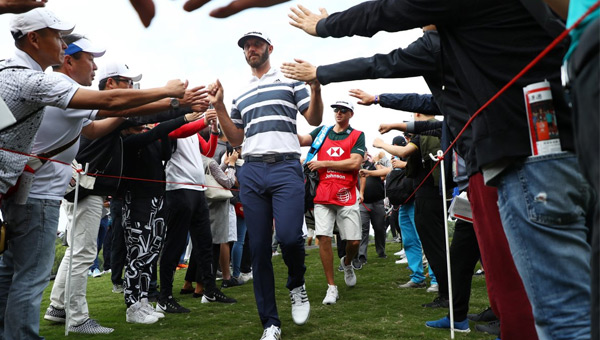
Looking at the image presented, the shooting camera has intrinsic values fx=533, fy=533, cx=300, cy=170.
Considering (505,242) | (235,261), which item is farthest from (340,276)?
(505,242)

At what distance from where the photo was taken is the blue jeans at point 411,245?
278 inches

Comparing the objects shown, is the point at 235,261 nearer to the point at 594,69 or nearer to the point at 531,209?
the point at 531,209

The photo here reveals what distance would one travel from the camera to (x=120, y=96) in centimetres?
310

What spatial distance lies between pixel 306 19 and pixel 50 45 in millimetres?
1647

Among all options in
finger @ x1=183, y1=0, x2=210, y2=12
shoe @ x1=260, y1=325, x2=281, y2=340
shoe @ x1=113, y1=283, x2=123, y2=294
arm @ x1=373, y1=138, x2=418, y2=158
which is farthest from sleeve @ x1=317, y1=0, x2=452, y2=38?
shoe @ x1=113, y1=283, x2=123, y2=294

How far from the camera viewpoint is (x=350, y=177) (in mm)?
6730

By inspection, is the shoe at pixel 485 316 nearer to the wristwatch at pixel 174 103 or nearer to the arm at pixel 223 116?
the arm at pixel 223 116

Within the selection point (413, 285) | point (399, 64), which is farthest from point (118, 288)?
point (399, 64)

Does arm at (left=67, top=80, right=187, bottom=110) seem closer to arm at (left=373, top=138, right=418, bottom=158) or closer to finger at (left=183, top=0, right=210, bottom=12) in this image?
finger at (left=183, top=0, right=210, bottom=12)

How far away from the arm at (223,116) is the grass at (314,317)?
167 centimetres

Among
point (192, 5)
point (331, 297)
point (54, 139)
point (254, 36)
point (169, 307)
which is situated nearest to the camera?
point (192, 5)

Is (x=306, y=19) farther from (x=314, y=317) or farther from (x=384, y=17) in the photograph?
(x=314, y=317)

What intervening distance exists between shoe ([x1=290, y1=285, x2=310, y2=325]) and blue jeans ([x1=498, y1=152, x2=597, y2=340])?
292 cm

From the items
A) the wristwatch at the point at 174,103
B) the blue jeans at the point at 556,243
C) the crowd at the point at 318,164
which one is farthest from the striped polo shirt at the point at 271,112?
the blue jeans at the point at 556,243
